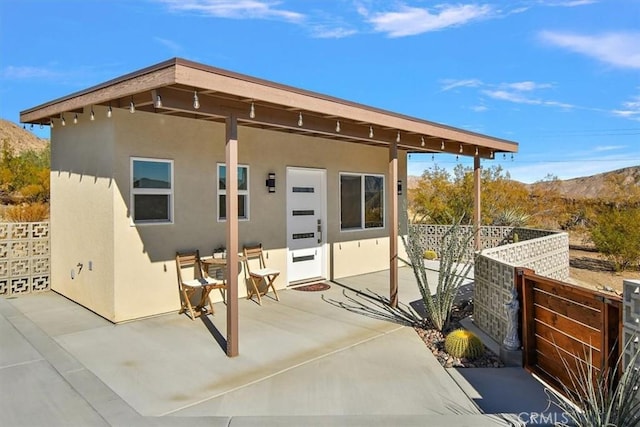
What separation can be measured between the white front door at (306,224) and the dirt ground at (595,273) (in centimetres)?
710

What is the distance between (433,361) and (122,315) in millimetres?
4306

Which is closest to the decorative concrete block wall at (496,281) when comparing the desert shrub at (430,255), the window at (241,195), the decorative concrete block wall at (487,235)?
the decorative concrete block wall at (487,235)

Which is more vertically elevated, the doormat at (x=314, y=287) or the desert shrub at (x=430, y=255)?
the desert shrub at (x=430, y=255)

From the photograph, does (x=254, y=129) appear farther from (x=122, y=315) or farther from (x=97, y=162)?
(x=122, y=315)

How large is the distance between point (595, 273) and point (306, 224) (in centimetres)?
1010

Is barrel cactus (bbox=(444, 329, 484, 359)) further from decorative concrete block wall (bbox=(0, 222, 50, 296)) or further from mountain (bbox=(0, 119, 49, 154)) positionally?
mountain (bbox=(0, 119, 49, 154))

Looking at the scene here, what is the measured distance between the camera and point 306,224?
28.3 feet

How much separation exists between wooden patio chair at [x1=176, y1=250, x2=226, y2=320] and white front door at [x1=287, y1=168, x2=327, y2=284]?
2035 millimetres

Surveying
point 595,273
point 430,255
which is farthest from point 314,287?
point 595,273

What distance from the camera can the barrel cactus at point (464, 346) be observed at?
4711mm

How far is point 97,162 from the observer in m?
6.29

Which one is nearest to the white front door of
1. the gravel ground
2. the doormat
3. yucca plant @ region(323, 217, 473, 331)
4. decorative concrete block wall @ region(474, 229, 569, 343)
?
the doormat

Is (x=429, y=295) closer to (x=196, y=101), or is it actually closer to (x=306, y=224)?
(x=306, y=224)

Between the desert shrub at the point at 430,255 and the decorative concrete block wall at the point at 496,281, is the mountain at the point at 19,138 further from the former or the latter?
the decorative concrete block wall at the point at 496,281
